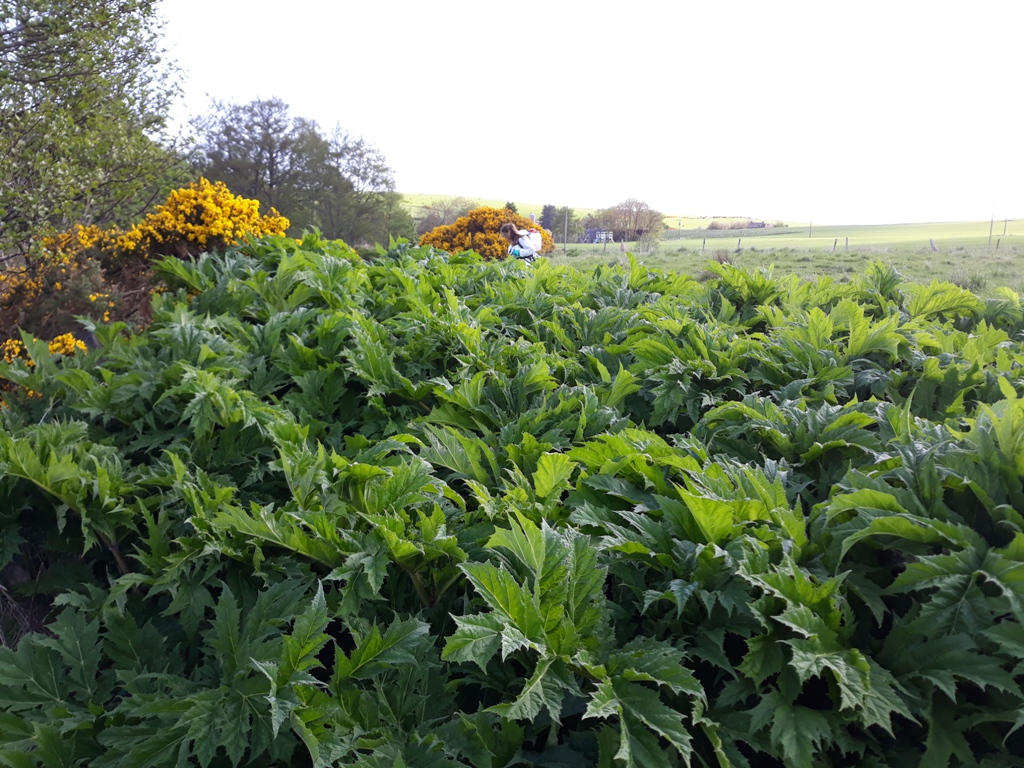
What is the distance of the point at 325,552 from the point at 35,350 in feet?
7.93

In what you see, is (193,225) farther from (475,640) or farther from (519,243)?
(519,243)

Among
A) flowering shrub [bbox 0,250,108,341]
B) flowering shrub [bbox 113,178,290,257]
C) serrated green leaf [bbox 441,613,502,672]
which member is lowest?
serrated green leaf [bbox 441,613,502,672]

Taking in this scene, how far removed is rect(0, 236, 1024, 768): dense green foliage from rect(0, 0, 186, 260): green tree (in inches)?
433

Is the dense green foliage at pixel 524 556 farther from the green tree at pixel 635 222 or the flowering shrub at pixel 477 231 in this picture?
the green tree at pixel 635 222

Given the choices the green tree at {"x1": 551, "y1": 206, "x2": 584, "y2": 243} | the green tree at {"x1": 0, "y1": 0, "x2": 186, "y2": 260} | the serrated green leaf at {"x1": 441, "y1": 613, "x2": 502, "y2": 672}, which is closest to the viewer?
the serrated green leaf at {"x1": 441, "y1": 613, "x2": 502, "y2": 672}

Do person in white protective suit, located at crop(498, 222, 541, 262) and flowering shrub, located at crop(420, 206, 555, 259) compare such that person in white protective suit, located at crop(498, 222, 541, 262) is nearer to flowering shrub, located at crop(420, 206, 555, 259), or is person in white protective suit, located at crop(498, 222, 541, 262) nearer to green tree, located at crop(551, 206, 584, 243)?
flowering shrub, located at crop(420, 206, 555, 259)

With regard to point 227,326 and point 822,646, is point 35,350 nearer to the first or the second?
point 227,326

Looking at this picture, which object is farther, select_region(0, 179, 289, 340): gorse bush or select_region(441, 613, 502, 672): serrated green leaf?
select_region(0, 179, 289, 340): gorse bush

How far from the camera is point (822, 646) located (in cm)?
152

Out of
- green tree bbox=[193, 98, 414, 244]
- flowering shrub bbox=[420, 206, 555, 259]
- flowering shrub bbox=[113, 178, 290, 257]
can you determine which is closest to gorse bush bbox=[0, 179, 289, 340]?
flowering shrub bbox=[113, 178, 290, 257]

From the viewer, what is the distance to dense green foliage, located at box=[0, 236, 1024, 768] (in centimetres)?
154

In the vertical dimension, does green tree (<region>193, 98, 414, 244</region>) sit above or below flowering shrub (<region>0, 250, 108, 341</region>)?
above

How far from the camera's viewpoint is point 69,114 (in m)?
13.6

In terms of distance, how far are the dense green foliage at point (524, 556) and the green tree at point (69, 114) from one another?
1099 cm
